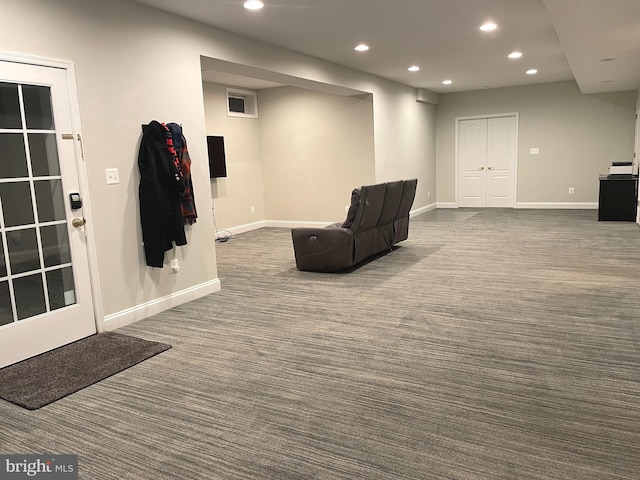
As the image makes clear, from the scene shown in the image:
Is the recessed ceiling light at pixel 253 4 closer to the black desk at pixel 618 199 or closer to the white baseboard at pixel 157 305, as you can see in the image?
the white baseboard at pixel 157 305

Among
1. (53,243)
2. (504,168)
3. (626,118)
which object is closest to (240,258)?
(53,243)

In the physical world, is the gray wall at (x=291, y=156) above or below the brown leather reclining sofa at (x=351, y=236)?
above

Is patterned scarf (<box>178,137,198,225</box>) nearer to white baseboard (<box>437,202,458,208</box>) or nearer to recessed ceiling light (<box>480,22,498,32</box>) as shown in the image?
recessed ceiling light (<box>480,22,498,32</box>)

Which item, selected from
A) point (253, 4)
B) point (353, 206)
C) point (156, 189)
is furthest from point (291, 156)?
point (156, 189)

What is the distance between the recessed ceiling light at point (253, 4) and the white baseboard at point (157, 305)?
8.36ft

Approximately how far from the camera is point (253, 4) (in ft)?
13.7

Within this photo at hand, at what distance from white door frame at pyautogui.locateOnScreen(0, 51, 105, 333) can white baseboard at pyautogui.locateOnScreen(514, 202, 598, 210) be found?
9329mm

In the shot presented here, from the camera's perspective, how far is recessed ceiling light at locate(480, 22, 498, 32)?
517 cm

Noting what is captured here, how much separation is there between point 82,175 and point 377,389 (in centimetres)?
260

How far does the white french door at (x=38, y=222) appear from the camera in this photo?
3.17 m

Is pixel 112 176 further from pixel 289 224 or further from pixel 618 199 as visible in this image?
pixel 618 199

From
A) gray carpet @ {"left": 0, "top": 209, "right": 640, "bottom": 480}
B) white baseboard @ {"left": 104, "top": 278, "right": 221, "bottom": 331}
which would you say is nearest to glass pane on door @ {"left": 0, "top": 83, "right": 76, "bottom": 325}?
white baseboard @ {"left": 104, "top": 278, "right": 221, "bottom": 331}

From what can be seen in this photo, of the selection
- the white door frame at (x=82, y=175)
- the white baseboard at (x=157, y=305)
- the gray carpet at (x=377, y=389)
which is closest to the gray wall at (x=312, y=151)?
the gray carpet at (x=377, y=389)

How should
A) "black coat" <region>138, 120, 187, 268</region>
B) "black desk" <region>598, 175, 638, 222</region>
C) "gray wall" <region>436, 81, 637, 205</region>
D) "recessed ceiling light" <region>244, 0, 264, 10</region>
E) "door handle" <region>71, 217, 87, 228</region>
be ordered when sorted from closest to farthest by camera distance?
"door handle" <region>71, 217, 87, 228</region> → "black coat" <region>138, 120, 187, 268</region> → "recessed ceiling light" <region>244, 0, 264, 10</region> → "black desk" <region>598, 175, 638, 222</region> → "gray wall" <region>436, 81, 637, 205</region>
